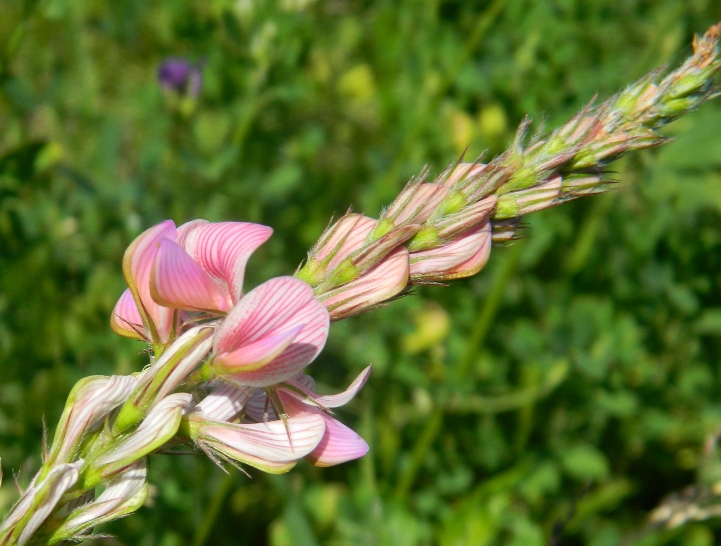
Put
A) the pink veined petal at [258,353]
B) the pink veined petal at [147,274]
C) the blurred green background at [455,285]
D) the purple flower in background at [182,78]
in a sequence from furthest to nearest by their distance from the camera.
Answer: the purple flower in background at [182,78]
the blurred green background at [455,285]
the pink veined petal at [147,274]
the pink veined petal at [258,353]

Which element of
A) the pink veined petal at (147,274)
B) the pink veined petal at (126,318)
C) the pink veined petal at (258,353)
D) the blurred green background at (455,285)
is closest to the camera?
the pink veined petal at (258,353)

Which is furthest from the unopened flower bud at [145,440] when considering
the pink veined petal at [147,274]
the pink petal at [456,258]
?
the pink petal at [456,258]

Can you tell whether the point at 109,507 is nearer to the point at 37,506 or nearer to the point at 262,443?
the point at 37,506

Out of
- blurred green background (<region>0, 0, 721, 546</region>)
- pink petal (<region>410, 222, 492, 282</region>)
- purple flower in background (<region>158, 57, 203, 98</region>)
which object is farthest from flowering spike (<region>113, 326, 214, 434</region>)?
purple flower in background (<region>158, 57, 203, 98</region>)

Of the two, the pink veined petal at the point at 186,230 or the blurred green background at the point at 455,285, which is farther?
the blurred green background at the point at 455,285

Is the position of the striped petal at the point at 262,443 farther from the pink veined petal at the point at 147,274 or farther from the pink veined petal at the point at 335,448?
the pink veined petal at the point at 147,274

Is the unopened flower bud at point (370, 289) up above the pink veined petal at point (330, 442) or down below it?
above

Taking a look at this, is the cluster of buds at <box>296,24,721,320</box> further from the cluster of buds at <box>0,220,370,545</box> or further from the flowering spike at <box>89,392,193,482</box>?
the flowering spike at <box>89,392,193,482</box>
